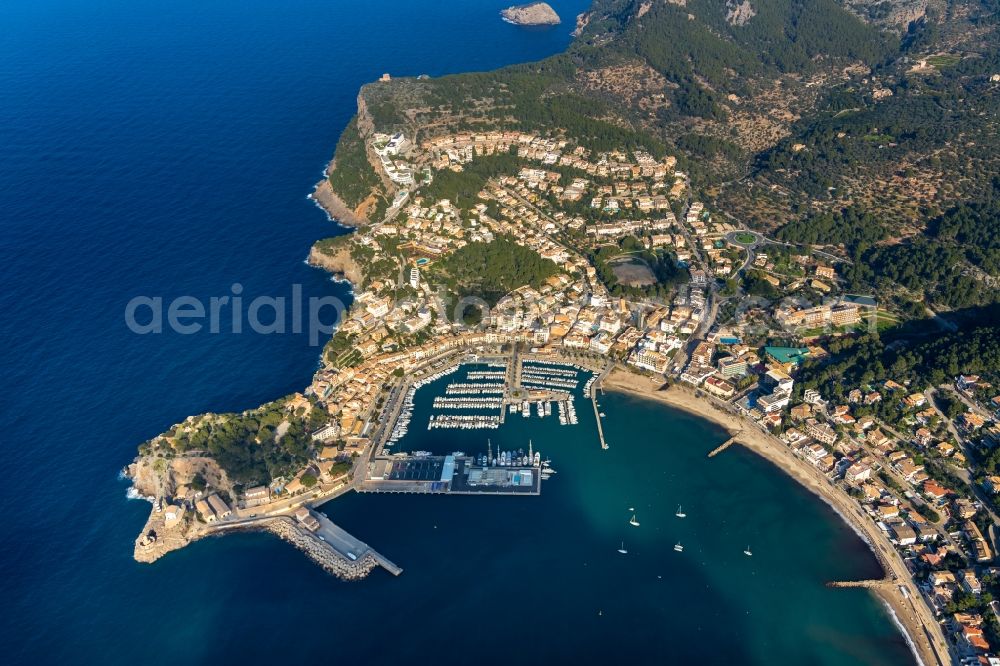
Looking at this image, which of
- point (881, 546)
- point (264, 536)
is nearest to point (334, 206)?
point (264, 536)

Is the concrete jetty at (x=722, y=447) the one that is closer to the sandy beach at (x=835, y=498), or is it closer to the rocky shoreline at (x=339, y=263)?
the sandy beach at (x=835, y=498)

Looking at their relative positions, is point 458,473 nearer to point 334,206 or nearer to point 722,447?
point 722,447

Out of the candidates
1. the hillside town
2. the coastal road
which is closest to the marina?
the hillside town

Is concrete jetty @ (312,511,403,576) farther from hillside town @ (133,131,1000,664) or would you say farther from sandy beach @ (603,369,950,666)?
sandy beach @ (603,369,950,666)

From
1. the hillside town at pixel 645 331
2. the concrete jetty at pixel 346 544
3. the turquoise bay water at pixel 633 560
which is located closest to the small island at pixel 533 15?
the hillside town at pixel 645 331

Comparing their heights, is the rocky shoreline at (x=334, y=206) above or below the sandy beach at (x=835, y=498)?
above

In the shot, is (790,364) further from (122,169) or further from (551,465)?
(122,169)

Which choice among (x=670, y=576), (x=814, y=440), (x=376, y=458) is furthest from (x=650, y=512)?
(x=376, y=458)
